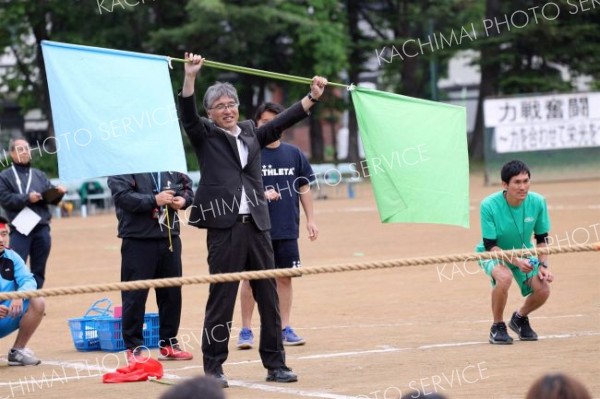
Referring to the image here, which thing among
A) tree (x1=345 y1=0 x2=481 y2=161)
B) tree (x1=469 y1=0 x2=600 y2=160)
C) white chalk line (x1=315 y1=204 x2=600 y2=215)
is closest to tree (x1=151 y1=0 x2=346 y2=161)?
tree (x1=345 y1=0 x2=481 y2=161)

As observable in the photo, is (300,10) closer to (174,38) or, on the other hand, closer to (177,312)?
(174,38)

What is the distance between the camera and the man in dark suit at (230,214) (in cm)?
827

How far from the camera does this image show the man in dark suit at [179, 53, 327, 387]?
827 cm

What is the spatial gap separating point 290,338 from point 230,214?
2.34 meters

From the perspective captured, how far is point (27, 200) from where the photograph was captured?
12.4 metres

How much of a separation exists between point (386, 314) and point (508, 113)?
848 inches

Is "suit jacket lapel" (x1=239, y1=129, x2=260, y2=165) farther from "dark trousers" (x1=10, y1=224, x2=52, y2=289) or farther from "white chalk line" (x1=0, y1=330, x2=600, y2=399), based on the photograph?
"dark trousers" (x1=10, y1=224, x2=52, y2=289)

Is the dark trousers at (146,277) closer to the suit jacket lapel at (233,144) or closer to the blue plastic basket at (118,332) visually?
the blue plastic basket at (118,332)

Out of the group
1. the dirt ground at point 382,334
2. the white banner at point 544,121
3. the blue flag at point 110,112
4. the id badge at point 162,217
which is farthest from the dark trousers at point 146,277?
the white banner at point 544,121

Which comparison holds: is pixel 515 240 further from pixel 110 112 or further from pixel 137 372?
pixel 110 112

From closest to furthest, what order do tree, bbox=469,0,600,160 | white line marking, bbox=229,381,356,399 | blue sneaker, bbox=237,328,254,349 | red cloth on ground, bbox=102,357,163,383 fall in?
white line marking, bbox=229,381,356,399
red cloth on ground, bbox=102,357,163,383
blue sneaker, bbox=237,328,254,349
tree, bbox=469,0,600,160

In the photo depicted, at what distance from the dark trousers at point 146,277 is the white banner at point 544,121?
23812 millimetres

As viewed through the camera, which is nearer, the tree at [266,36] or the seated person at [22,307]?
the seated person at [22,307]

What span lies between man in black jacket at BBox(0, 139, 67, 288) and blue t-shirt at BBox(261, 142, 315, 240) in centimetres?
299
